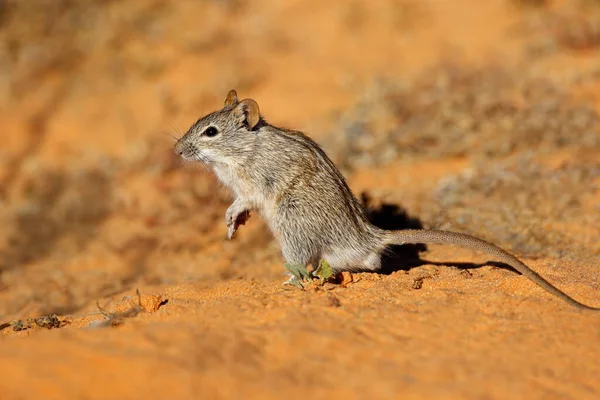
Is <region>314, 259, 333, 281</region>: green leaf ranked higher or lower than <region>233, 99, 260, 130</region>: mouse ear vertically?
lower

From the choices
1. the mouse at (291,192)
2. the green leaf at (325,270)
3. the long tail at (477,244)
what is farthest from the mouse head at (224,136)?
the long tail at (477,244)

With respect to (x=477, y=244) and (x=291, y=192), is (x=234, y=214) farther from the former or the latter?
(x=477, y=244)

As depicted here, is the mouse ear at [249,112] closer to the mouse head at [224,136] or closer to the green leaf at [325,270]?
the mouse head at [224,136]

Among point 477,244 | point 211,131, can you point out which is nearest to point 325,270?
point 477,244

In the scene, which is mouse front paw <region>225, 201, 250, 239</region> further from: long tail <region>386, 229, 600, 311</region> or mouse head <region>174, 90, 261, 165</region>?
long tail <region>386, 229, 600, 311</region>

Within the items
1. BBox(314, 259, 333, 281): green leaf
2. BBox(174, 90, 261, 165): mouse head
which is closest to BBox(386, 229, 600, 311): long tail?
BBox(314, 259, 333, 281): green leaf

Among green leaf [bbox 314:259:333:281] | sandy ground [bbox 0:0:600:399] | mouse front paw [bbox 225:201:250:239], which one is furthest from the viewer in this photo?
mouse front paw [bbox 225:201:250:239]
